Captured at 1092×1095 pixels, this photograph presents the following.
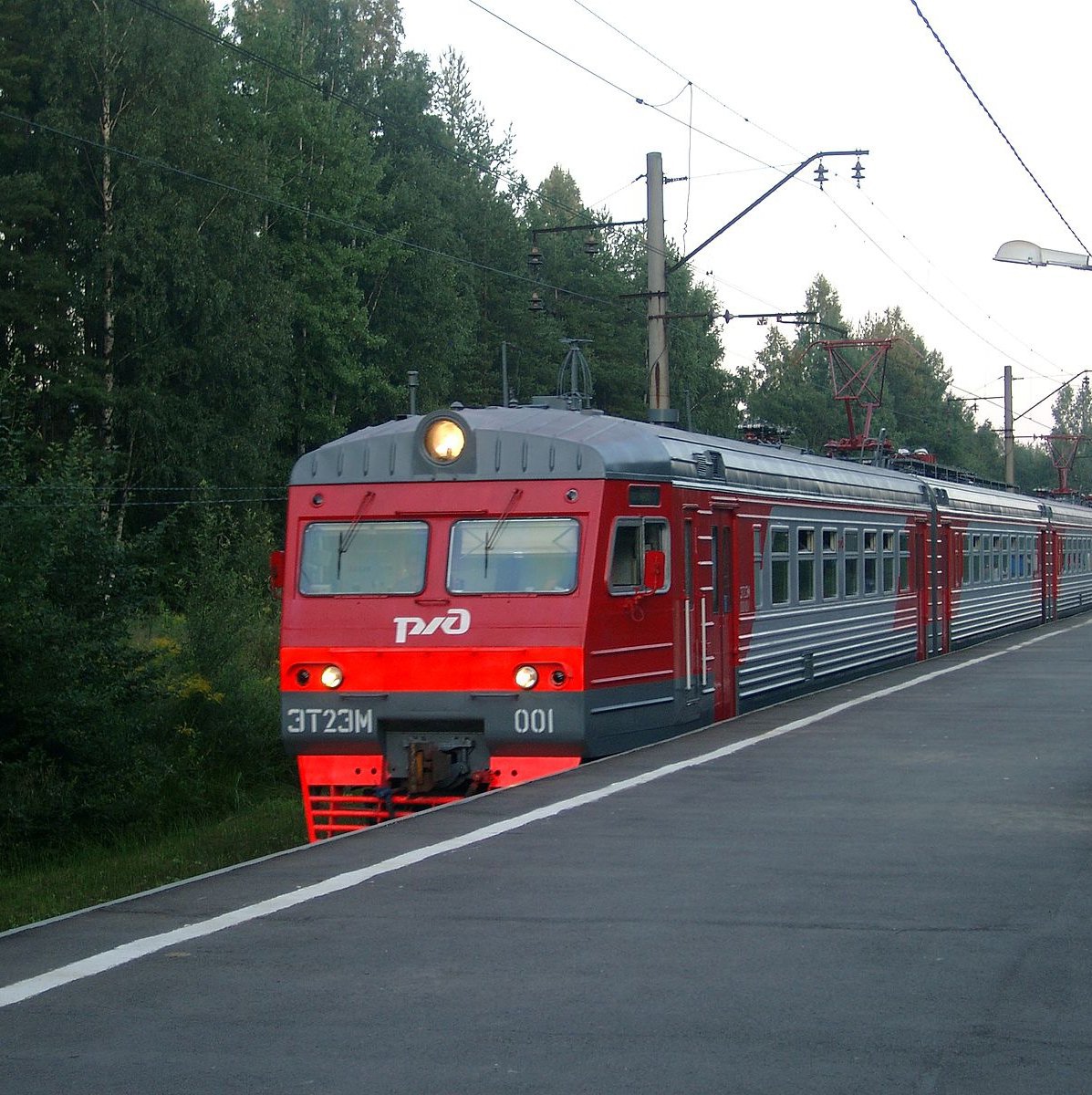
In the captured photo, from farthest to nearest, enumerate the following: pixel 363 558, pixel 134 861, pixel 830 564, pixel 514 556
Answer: pixel 830 564
pixel 134 861
pixel 363 558
pixel 514 556

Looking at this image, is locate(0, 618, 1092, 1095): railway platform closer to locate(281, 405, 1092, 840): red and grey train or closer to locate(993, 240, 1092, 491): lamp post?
locate(281, 405, 1092, 840): red and grey train

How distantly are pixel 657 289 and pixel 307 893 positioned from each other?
15400 millimetres

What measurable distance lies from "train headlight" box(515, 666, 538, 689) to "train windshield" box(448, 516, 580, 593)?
21.7 inches

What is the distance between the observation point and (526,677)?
37.0ft

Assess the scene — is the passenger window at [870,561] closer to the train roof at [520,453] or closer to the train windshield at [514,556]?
the train roof at [520,453]

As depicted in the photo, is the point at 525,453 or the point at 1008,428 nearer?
the point at 525,453

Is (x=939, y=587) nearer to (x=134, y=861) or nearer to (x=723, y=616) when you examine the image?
(x=723, y=616)

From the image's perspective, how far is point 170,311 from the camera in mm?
38969

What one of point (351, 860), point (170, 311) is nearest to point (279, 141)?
point (170, 311)

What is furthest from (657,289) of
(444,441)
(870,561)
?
(444,441)

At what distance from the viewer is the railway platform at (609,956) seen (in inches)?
185

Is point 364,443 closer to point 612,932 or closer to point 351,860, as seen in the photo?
point 351,860

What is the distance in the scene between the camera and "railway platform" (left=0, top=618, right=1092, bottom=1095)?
471 cm

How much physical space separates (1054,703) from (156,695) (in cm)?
1036
